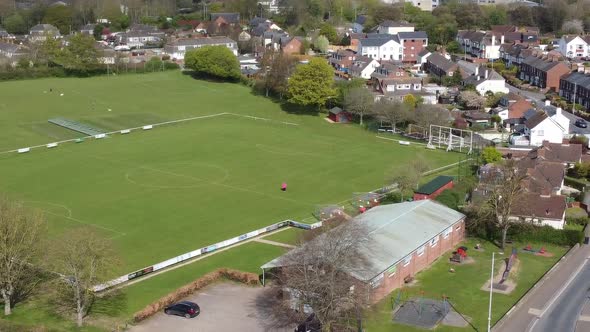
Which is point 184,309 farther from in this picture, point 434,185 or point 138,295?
point 434,185

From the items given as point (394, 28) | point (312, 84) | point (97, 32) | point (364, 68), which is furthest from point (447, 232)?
point (97, 32)

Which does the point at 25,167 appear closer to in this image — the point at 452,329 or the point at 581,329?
the point at 452,329

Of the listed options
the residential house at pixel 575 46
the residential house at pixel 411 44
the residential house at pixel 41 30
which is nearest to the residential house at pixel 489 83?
the residential house at pixel 411 44

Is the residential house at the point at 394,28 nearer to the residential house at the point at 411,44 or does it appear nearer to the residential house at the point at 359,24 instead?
the residential house at the point at 411,44

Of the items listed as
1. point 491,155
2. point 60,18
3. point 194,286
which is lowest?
point 194,286

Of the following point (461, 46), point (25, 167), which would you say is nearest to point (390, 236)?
point (25, 167)

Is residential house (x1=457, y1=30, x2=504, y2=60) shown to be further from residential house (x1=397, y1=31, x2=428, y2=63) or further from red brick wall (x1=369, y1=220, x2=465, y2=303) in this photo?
red brick wall (x1=369, y1=220, x2=465, y2=303)
